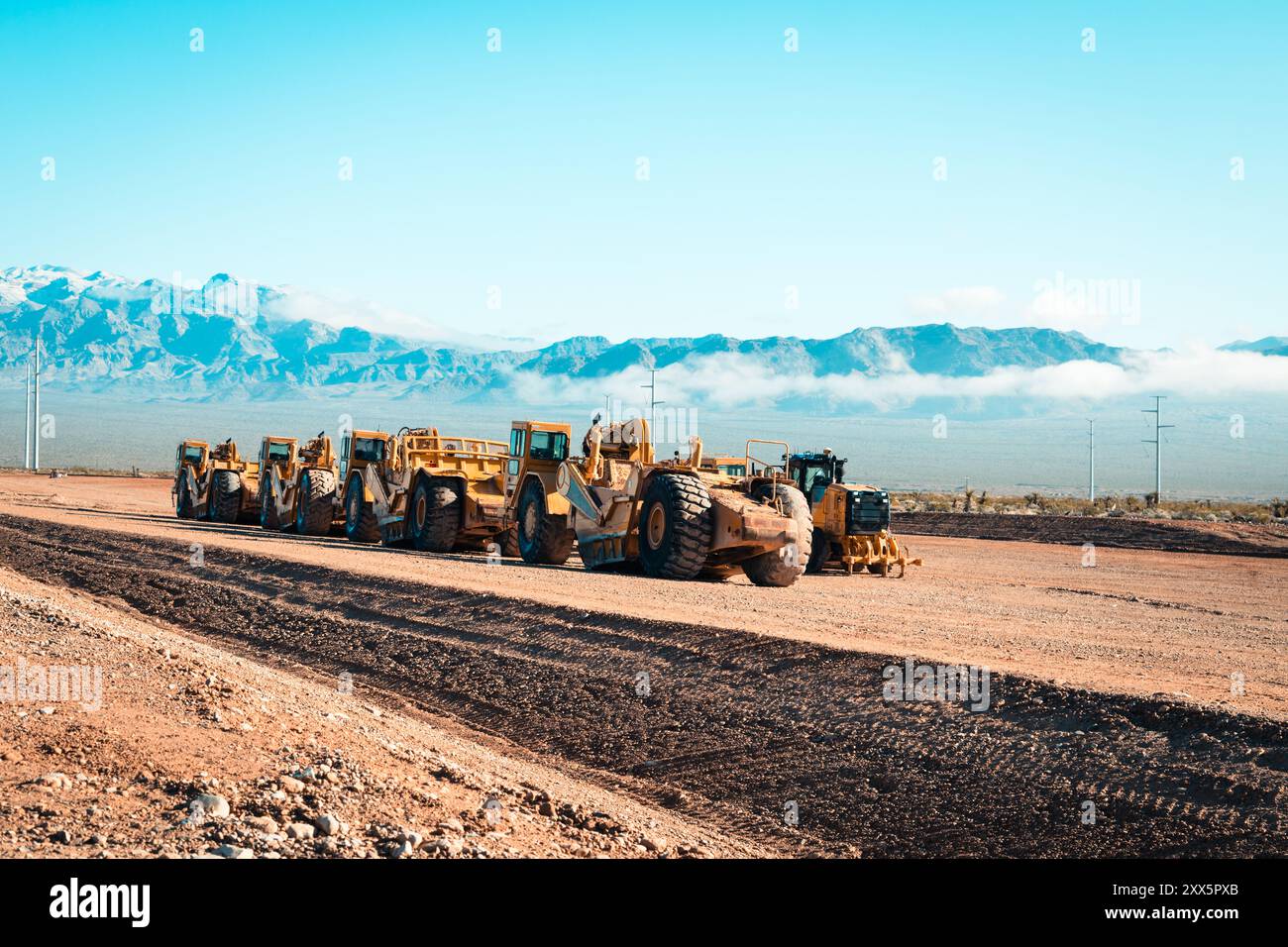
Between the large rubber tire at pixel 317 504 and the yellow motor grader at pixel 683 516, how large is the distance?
11597 millimetres

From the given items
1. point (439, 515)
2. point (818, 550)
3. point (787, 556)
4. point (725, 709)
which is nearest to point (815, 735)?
point (725, 709)

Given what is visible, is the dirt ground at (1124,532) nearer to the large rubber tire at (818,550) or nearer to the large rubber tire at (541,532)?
the large rubber tire at (818,550)

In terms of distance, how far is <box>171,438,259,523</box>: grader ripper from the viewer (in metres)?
39.6

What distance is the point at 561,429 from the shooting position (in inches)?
1037

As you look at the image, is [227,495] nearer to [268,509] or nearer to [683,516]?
[268,509]

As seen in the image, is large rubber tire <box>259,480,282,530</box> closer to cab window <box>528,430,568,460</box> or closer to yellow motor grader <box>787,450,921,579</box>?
cab window <box>528,430,568,460</box>

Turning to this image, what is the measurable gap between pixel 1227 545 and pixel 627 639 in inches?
1276

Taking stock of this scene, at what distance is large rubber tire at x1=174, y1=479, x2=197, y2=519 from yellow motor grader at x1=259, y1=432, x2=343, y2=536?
3910mm

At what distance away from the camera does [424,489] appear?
92.9 feet
